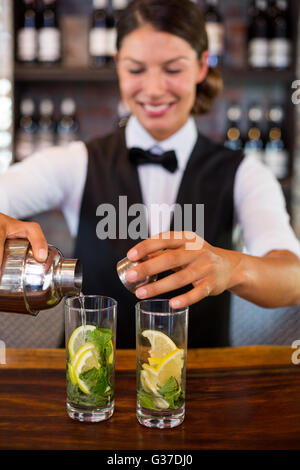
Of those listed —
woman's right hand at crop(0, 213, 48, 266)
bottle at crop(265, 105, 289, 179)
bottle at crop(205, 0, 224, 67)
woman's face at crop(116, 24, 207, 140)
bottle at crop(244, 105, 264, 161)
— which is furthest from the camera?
bottle at crop(244, 105, 264, 161)

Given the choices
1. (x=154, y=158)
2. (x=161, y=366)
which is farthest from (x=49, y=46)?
(x=161, y=366)

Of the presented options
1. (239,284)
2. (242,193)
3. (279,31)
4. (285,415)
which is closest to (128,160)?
(242,193)

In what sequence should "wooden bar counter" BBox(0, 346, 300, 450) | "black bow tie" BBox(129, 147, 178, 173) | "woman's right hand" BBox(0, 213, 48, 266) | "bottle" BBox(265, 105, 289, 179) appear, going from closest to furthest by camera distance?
"wooden bar counter" BBox(0, 346, 300, 450), "woman's right hand" BBox(0, 213, 48, 266), "black bow tie" BBox(129, 147, 178, 173), "bottle" BBox(265, 105, 289, 179)

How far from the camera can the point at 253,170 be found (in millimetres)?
1827

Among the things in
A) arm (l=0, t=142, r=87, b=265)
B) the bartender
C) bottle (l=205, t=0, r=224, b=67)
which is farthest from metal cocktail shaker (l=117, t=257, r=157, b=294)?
Answer: bottle (l=205, t=0, r=224, b=67)

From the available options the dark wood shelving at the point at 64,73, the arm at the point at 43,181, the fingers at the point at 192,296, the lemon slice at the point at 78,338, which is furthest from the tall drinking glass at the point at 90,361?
the dark wood shelving at the point at 64,73

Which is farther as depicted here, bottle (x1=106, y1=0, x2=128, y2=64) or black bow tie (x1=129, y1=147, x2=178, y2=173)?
bottle (x1=106, y1=0, x2=128, y2=64)

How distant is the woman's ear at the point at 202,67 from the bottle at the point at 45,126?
127cm

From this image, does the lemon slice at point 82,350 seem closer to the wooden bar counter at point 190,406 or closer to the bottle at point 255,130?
the wooden bar counter at point 190,406

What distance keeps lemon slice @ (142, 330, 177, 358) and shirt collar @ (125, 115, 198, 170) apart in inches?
42.8

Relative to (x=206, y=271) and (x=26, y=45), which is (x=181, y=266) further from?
(x=26, y=45)

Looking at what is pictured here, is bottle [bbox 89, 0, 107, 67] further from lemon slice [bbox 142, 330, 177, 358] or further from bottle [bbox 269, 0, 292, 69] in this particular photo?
lemon slice [bbox 142, 330, 177, 358]

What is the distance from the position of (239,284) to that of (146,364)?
45 cm

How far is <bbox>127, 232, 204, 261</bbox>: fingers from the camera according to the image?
96cm
